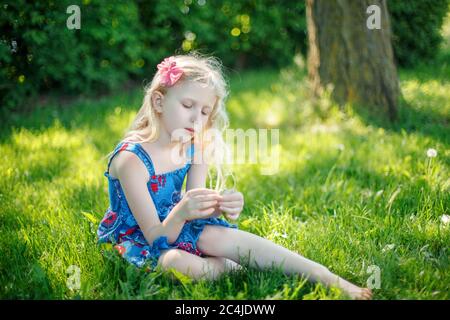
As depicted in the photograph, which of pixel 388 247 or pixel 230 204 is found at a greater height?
pixel 230 204

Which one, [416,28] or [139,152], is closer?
[139,152]

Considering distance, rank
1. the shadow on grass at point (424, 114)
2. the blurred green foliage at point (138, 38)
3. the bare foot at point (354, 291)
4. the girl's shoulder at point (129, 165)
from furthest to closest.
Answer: the blurred green foliage at point (138, 38)
the shadow on grass at point (424, 114)
the girl's shoulder at point (129, 165)
the bare foot at point (354, 291)

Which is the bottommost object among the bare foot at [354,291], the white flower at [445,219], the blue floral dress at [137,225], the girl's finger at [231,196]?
the bare foot at [354,291]

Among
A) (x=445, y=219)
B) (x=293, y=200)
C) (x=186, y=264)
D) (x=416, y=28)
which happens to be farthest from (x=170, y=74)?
(x=416, y=28)

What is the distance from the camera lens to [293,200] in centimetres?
292

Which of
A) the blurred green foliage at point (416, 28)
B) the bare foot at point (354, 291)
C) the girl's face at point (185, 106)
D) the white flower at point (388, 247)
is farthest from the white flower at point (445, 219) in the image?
the blurred green foliage at point (416, 28)

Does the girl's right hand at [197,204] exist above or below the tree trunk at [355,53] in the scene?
below

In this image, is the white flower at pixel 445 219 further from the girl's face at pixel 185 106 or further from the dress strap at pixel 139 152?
the dress strap at pixel 139 152

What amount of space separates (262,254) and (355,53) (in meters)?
2.59

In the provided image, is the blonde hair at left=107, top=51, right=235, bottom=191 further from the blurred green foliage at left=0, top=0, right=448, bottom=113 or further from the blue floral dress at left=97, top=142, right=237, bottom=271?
the blurred green foliage at left=0, top=0, right=448, bottom=113

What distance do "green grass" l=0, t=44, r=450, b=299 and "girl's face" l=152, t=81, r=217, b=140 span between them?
1.98 feet

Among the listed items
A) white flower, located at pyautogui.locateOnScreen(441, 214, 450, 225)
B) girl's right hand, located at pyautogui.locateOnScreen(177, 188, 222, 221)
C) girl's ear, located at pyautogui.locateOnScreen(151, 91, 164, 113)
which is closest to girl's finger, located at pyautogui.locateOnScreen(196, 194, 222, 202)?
girl's right hand, located at pyautogui.locateOnScreen(177, 188, 222, 221)

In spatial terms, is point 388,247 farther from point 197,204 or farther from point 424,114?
point 424,114

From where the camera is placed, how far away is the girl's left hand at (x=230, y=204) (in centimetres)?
203
